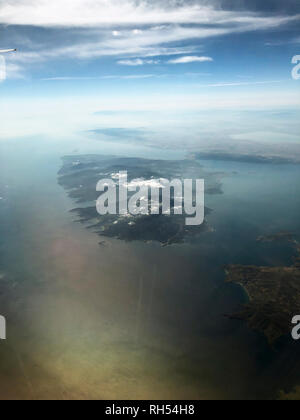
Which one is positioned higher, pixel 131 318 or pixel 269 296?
pixel 269 296

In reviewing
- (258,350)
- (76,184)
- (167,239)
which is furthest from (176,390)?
(76,184)

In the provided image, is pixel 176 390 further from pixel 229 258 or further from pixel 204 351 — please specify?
pixel 229 258

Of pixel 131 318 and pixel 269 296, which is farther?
pixel 269 296

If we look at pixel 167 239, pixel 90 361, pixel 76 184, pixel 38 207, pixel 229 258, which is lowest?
pixel 90 361

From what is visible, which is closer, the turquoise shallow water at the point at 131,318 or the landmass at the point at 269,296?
the turquoise shallow water at the point at 131,318
